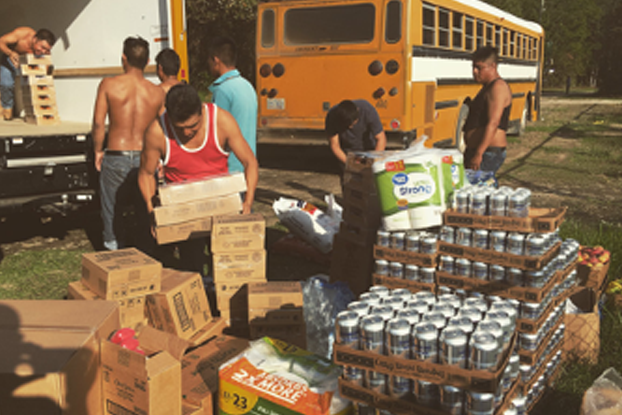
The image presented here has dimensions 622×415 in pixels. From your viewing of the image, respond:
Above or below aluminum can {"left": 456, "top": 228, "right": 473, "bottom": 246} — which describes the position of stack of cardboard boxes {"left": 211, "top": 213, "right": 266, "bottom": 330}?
below

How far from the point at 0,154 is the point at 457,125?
9.44m

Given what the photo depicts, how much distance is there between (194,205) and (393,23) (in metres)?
7.09

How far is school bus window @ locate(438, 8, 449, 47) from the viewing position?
1132 centimetres

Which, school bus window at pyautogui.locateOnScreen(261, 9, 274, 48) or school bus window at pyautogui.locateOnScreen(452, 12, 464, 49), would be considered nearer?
school bus window at pyautogui.locateOnScreen(261, 9, 274, 48)

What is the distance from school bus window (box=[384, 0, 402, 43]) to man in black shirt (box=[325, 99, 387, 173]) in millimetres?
4324

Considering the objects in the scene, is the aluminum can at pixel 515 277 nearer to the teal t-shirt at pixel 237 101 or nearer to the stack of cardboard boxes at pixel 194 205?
the stack of cardboard boxes at pixel 194 205

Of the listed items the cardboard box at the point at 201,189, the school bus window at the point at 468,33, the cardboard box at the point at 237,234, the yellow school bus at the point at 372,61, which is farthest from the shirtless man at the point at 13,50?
the school bus window at the point at 468,33

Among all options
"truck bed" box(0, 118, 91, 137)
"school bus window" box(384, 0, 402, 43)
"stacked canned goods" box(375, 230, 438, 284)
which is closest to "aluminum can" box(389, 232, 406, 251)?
"stacked canned goods" box(375, 230, 438, 284)

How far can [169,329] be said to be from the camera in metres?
3.92

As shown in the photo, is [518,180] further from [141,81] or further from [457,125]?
[141,81]

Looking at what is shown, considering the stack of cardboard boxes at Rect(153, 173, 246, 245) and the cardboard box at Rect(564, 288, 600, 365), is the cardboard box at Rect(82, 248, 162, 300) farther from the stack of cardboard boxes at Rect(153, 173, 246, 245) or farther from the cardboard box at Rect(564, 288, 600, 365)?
the cardboard box at Rect(564, 288, 600, 365)

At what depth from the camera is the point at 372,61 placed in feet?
34.3

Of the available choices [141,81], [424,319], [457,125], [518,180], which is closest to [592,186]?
[518,180]

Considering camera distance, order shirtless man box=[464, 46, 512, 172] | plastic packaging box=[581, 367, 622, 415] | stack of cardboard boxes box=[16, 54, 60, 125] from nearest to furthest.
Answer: plastic packaging box=[581, 367, 622, 415] < shirtless man box=[464, 46, 512, 172] < stack of cardboard boxes box=[16, 54, 60, 125]
